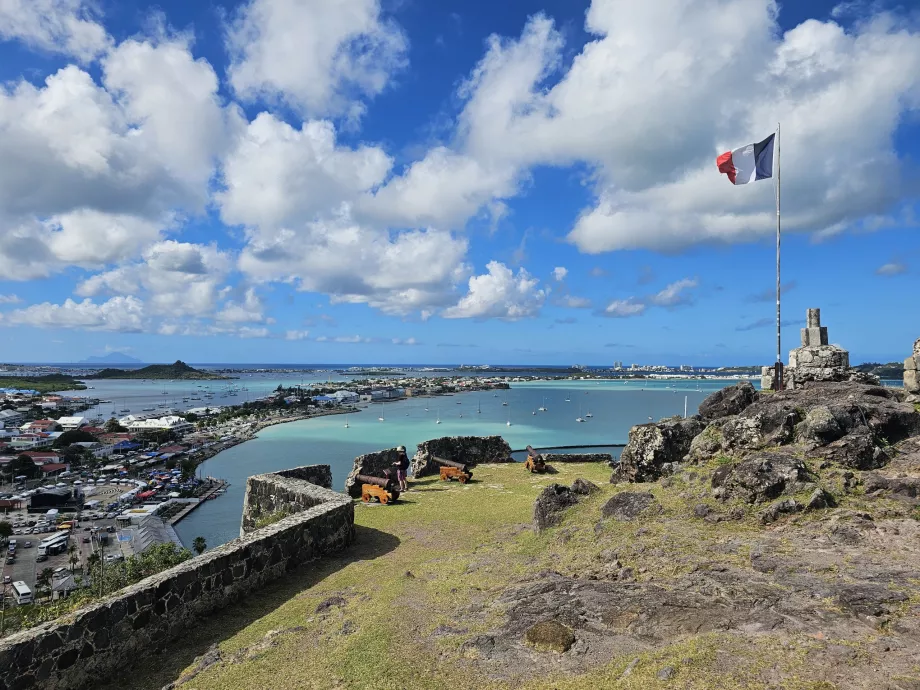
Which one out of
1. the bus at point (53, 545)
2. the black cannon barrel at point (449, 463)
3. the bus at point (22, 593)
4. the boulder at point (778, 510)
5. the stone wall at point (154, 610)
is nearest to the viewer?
the stone wall at point (154, 610)

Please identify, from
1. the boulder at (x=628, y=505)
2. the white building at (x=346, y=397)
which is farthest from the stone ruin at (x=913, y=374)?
the white building at (x=346, y=397)

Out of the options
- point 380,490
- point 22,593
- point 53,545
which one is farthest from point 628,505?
point 53,545

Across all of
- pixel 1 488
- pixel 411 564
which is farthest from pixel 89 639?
pixel 1 488

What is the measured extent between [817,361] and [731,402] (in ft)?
10.1

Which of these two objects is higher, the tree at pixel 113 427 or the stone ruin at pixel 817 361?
the stone ruin at pixel 817 361

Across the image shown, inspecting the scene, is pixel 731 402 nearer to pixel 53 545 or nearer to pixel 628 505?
pixel 628 505

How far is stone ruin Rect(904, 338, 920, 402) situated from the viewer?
1155 cm

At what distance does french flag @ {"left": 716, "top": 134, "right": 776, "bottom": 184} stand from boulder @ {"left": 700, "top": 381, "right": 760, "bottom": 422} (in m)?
6.79

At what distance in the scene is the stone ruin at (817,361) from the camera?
12727 mm

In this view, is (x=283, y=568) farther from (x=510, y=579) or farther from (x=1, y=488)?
(x=1, y=488)

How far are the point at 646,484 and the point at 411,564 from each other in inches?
201

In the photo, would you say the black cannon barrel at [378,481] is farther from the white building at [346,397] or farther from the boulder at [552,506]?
the white building at [346,397]

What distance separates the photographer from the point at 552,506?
9523mm

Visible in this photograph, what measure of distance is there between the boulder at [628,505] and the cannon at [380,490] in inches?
263
